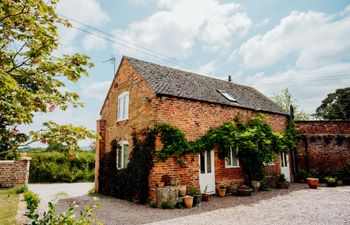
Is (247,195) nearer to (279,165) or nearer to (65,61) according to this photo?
(279,165)

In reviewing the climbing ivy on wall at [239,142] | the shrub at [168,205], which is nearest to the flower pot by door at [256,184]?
the climbing ivy on wall at [239,142]

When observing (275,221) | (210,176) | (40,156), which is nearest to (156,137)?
(210,176)

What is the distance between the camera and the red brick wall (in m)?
11.1

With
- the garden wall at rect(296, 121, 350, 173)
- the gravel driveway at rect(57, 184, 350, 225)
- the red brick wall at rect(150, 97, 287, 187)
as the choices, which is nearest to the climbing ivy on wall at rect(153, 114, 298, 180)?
the red brick wall at rect(150, 97, 287, 187)

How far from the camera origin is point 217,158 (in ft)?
42.2

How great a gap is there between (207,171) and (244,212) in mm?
3857

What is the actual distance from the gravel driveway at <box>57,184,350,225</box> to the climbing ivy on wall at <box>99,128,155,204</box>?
29.0 inches

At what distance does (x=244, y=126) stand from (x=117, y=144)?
25.8 feet

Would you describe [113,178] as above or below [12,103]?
below

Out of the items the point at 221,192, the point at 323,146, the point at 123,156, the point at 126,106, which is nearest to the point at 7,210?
the point at 123,156

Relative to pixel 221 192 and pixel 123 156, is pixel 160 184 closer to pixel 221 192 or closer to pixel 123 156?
pixel 221 192

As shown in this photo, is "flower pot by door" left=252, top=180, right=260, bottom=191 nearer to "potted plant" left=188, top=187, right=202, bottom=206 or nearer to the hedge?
"potted plant" left=188, top=187, right=202, bottom=206

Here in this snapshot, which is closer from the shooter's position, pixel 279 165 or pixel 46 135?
pixel 46 135

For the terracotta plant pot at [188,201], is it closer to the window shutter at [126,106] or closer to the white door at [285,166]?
the window shutter at [126,106]
